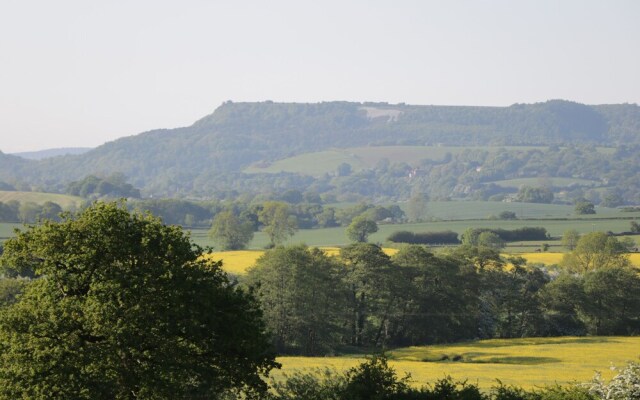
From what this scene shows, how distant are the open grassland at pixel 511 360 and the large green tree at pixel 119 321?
54.1 feet

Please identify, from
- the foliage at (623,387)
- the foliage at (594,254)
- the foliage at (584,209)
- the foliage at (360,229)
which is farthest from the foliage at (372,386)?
the foliage at (584,209)

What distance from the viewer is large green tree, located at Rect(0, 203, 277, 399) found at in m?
23.5

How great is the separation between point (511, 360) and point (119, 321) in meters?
38.6

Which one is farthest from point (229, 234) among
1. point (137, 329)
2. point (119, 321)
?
point (119, 321)

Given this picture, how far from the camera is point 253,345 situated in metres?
25.5

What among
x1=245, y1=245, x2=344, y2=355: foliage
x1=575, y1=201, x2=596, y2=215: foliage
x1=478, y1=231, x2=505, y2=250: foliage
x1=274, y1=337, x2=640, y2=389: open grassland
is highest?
x1=575, y1=201, x2=596, y2=215: foliage

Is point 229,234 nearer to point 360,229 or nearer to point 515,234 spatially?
point 360,229

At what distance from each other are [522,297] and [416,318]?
9.95 metres

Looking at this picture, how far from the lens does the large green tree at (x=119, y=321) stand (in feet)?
77.3

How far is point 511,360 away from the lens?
57.4 metres

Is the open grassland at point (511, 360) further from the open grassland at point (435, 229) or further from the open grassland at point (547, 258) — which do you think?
the open grassland at point (435, 229)

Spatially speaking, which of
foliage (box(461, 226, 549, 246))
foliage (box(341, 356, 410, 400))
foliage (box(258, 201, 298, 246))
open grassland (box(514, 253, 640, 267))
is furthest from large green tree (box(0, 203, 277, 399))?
foliage (box(258, 201, 298, 246))

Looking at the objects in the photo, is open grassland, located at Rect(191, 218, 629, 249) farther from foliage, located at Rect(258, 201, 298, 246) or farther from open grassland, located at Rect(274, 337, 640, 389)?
open grassland, located at Rect(274, 337, 640, 389)

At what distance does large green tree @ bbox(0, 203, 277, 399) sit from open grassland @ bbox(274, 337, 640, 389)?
16.5 metres
